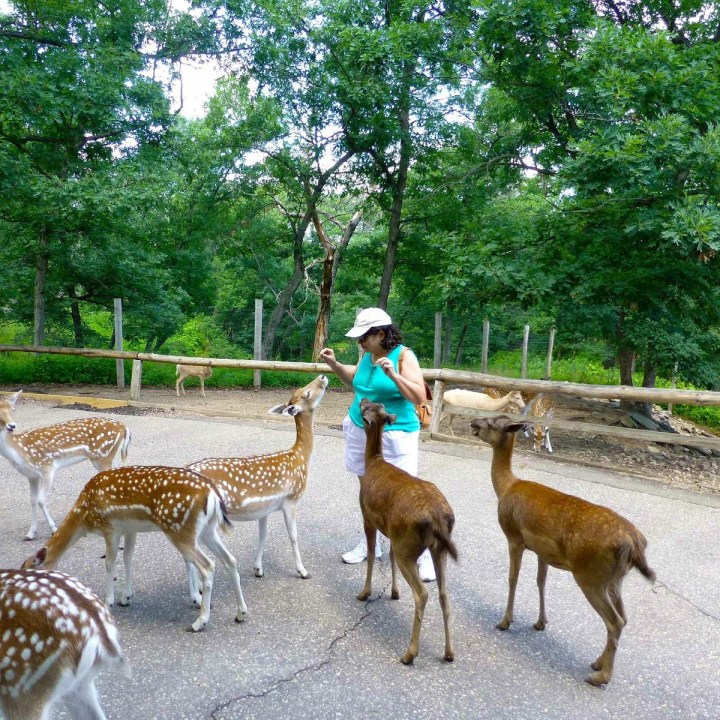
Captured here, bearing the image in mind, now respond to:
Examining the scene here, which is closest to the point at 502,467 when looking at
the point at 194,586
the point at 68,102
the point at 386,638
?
the point at 386,638

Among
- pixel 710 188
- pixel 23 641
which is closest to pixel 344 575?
pixel 23 641

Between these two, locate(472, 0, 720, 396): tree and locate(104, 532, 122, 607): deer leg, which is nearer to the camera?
locate(104, 532, 122, 607): deer leg

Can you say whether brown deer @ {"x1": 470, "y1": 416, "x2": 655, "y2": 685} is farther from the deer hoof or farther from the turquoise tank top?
the turquoise tank top

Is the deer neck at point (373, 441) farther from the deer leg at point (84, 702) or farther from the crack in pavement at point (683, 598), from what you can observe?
the crack in pavement at point (683, 598)

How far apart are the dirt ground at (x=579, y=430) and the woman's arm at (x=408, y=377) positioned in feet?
13.7

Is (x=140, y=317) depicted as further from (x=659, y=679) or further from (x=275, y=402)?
(x=659, y=679)

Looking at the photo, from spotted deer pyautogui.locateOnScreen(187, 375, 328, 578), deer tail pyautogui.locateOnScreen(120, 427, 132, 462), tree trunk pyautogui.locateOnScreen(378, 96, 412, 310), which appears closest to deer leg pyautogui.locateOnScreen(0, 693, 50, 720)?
spotted deer pyautogui.locateOnScreen(187, 375, 328, 578)

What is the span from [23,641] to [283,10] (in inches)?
543

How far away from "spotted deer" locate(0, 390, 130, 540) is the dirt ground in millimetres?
A: 4261

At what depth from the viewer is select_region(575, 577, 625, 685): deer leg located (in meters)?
2.83

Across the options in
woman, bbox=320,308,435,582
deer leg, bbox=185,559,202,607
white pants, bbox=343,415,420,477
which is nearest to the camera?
deer leg, bbox=185,559,202,607

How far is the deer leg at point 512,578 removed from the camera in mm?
3359

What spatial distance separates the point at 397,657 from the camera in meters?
3.12

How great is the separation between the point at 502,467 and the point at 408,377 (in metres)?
0.79
